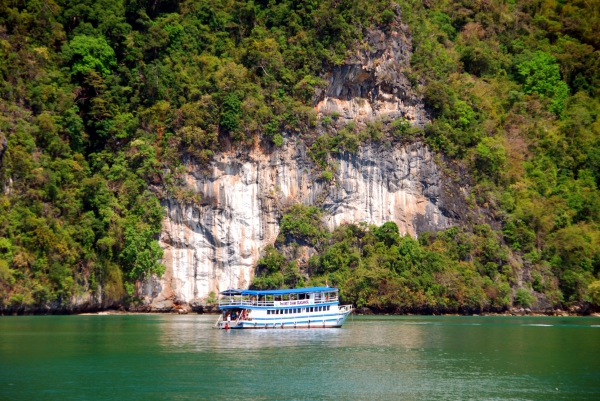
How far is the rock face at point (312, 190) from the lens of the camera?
68.4m

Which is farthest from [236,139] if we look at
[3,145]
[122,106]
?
[3,145]

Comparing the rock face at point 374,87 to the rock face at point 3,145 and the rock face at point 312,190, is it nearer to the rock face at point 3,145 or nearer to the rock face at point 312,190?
the rock face at point 312,190

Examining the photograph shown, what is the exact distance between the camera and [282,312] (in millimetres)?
53906

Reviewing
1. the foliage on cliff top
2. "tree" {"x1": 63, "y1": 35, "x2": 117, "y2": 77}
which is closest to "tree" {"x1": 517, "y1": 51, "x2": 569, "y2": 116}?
the foliage on cliff top

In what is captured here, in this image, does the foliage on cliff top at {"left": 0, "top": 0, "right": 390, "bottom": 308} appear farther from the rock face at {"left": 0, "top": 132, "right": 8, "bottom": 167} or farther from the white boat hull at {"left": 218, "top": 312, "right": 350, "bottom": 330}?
the white boat hull at {"left": 218, "top": 312, "right": 350, "bottom": 330}

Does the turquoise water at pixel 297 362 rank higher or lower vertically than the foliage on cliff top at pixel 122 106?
lower

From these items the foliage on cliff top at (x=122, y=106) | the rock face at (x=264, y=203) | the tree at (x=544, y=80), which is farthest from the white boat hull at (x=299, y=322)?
the tree at (x=544, y=80)

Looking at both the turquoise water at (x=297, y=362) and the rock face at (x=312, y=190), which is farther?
the rock face at (x=312, y=190)

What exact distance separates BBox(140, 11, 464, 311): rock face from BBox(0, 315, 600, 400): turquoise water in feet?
47.1

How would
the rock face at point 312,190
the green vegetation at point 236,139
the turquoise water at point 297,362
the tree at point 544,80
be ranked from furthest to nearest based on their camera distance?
the tree at point 544,80 → the rock face at point 312,190 → the green vegetation at point 236,139 → the turquoise water at point 297,362

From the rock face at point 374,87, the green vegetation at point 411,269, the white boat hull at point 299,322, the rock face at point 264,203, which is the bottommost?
the white boat hull at point 299,322

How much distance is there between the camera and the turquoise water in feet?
96.4

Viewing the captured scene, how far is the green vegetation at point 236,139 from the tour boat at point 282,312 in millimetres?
11697

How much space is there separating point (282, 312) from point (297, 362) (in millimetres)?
17656
